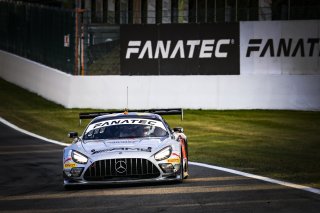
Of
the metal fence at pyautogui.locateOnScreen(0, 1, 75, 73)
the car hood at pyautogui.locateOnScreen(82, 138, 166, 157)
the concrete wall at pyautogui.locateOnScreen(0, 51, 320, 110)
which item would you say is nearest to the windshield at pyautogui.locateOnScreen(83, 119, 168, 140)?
the car hood at pyautogui.locateOnScreen(82, 138, 166, 157)

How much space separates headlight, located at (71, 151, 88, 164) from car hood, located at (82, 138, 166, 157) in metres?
0.10

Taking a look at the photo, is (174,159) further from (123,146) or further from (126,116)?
(126,116)

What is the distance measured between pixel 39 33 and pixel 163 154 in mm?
26671

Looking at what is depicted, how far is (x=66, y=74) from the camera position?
3566cm

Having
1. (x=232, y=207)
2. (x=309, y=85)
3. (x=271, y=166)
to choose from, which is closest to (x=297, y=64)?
(x=309, y=85)

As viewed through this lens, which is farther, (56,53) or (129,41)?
(56,53)

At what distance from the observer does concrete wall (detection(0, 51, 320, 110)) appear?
32.3 meters

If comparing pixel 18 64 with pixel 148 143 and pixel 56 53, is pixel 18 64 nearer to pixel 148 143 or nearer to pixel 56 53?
pixel 56 53

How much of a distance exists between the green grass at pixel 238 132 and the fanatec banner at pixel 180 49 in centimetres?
196

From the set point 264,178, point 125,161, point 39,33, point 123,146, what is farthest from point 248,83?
point 125,161

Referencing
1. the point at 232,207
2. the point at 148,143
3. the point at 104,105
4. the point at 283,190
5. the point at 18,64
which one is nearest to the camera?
the point at 232,207

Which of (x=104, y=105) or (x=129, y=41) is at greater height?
(x=129, y=41)

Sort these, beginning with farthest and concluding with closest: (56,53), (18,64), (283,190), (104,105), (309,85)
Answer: (18,64) → (56,53) → (104,105) → (309,85) → (283,190)

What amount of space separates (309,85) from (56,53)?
34.6ft
